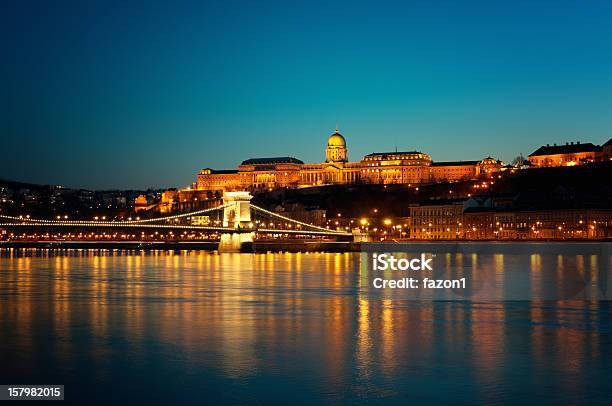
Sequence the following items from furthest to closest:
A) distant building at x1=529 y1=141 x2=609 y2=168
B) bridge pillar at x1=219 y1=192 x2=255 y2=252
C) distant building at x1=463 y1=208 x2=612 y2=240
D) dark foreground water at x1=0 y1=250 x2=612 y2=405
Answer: distant building at x1=529 y1=141 x2=609 y2=168 → distant building at x1=463 y1=208 x2=612 y2=240 → bridge pillar at x1=219 y1=192 x2=255 y2=252 → dark foreground water at x1=0 y1=250 x2=612 y2=405

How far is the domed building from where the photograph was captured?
131 metres

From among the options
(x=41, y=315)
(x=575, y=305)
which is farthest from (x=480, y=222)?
(x=41, y=315)

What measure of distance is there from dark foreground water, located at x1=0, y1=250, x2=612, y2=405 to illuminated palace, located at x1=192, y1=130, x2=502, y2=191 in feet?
295

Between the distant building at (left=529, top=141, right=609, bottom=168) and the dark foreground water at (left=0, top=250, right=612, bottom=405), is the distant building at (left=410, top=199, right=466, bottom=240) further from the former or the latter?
the dark foreground water at (left=0, top=250, right=612, bottom=405)

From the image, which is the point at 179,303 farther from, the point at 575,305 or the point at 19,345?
the point at 575,305

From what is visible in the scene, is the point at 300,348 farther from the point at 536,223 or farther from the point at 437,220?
the point at 437,220

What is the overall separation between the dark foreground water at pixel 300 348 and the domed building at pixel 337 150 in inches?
4154

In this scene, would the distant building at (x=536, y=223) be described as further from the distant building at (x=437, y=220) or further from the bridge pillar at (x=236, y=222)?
the bridge pillar at (x=236, y=222)

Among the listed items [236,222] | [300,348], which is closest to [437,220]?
[236,222]

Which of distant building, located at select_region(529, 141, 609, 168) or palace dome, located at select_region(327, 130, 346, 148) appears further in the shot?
palace dome, located at select_region(327, 130, 346, 148)

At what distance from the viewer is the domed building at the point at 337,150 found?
5143 inches

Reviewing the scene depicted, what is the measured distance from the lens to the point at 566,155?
103000 mm

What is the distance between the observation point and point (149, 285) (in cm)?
2842

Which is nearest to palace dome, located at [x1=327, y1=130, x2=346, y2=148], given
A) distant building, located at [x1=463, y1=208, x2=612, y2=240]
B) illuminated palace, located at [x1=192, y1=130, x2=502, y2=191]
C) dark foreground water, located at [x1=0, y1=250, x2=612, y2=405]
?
illuminated palace, located at [x1=192, y1=130, x2=502, y2=191]
